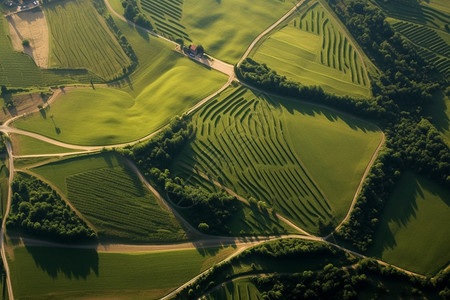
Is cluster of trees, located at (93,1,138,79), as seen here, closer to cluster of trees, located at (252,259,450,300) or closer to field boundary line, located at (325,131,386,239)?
cluster of trees, located at (252,259,450,300)

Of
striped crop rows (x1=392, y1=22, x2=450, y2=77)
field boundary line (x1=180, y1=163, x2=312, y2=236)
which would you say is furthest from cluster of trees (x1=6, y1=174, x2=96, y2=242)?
striped crop rows (x1=392, y1=22, x2=450, y2=77)

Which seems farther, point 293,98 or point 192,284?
point 293,98

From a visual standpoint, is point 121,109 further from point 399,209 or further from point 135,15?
point 399,209

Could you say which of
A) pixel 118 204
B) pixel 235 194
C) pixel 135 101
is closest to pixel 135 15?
pixel 135 101

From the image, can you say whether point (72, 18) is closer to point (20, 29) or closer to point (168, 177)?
point (20, 29)

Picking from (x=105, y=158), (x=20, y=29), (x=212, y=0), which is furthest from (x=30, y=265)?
(x=212, y=0)

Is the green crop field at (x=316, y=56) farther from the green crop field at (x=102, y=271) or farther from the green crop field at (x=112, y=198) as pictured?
the green crop field at (x=102, y=271)

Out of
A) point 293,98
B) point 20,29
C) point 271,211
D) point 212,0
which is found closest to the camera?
point 271,211
